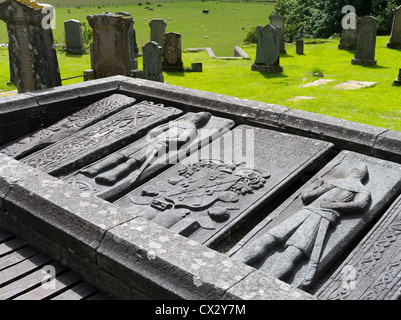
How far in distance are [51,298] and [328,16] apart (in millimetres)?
22910

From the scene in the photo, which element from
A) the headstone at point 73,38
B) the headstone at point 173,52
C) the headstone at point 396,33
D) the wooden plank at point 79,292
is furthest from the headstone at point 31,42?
the headstone at point 396,33

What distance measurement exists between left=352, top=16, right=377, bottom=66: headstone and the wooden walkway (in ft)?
46.1

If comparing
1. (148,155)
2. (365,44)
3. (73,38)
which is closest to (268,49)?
(365,44)

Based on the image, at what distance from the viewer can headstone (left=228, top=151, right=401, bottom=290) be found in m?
2.89

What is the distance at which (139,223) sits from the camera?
2.79 metres

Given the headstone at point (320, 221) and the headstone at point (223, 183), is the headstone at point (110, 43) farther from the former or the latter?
the headstone at point (320, 221)

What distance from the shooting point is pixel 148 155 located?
443 cm

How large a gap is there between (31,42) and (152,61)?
466cm

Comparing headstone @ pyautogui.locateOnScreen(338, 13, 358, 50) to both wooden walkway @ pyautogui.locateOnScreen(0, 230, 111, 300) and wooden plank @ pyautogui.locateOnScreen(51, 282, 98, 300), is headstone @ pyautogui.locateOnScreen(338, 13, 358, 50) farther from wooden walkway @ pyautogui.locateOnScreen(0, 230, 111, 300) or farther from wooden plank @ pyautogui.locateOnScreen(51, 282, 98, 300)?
wooden plank @ pyautogui.locateOnScreen(51, 282, 98, 300)

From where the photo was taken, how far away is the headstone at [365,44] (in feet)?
47.4

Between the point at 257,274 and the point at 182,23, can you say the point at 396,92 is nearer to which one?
the point at 257,274

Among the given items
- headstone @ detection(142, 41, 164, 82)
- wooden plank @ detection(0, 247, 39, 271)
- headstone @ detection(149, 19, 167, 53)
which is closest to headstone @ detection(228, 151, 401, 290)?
wooden plank @ detection(0, 247, 39, 271)

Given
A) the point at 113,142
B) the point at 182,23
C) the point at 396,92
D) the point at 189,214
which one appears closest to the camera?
the point at 189,214
